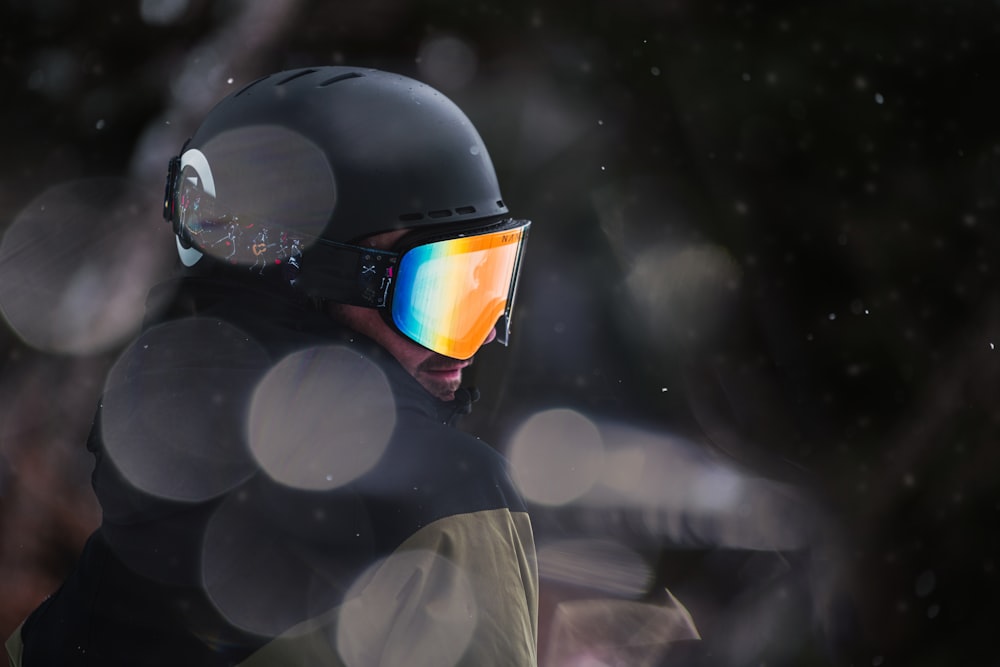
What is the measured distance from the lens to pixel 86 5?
7.39ft

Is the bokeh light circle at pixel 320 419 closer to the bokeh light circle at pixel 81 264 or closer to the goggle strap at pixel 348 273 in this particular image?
the goggle strap at pixel 348 273

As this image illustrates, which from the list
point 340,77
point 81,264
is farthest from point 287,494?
point 81,264

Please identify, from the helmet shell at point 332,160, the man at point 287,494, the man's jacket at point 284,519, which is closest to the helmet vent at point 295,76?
the helmet shell at point 332,160

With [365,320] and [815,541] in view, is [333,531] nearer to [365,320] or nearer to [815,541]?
[365,320]

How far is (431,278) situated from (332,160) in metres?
0.22

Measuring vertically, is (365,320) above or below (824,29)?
below

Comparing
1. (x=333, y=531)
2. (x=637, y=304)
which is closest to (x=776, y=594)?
(x=637, y=304)

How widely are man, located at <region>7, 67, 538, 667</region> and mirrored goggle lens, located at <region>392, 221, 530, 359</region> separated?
0.02 meters

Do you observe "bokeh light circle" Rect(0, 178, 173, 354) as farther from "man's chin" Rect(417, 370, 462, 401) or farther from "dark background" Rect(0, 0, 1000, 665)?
"man's chin" Rect(417, 370, 462, 401)

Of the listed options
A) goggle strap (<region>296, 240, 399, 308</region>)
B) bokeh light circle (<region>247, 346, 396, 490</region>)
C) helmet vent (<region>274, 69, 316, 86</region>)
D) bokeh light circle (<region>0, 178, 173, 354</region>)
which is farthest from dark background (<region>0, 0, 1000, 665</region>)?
bokeh light circle (<region>247, 346, 396, 490</region>)

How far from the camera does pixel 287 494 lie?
903 mm

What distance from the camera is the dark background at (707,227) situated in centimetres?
215

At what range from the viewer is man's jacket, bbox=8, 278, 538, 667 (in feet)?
2.86

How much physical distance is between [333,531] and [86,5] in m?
1.99
